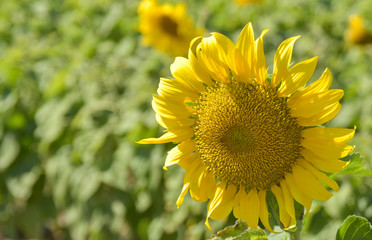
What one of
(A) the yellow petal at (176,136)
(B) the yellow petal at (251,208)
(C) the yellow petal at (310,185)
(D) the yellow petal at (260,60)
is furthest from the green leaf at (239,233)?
(D) the yellow petal at (260,60)

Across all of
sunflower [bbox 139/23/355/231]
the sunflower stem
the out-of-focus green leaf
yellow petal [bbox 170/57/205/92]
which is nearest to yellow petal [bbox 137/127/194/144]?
sunflower [bbox 139/23/355/231]

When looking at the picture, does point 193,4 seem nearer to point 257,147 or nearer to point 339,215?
point 339,215

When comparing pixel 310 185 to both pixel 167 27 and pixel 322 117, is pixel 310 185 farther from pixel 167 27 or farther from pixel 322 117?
pixel 167 27

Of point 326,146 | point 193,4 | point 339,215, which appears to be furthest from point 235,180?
point 193,4

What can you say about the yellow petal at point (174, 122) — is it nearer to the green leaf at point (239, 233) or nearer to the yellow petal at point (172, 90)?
the yellow petal at point (172, 90)

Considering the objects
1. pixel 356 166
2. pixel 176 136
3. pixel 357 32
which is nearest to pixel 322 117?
pixel 356 166

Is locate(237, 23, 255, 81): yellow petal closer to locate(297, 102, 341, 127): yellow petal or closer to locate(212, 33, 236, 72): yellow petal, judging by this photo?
locate(212, 33, 236, 72): yellow petal
